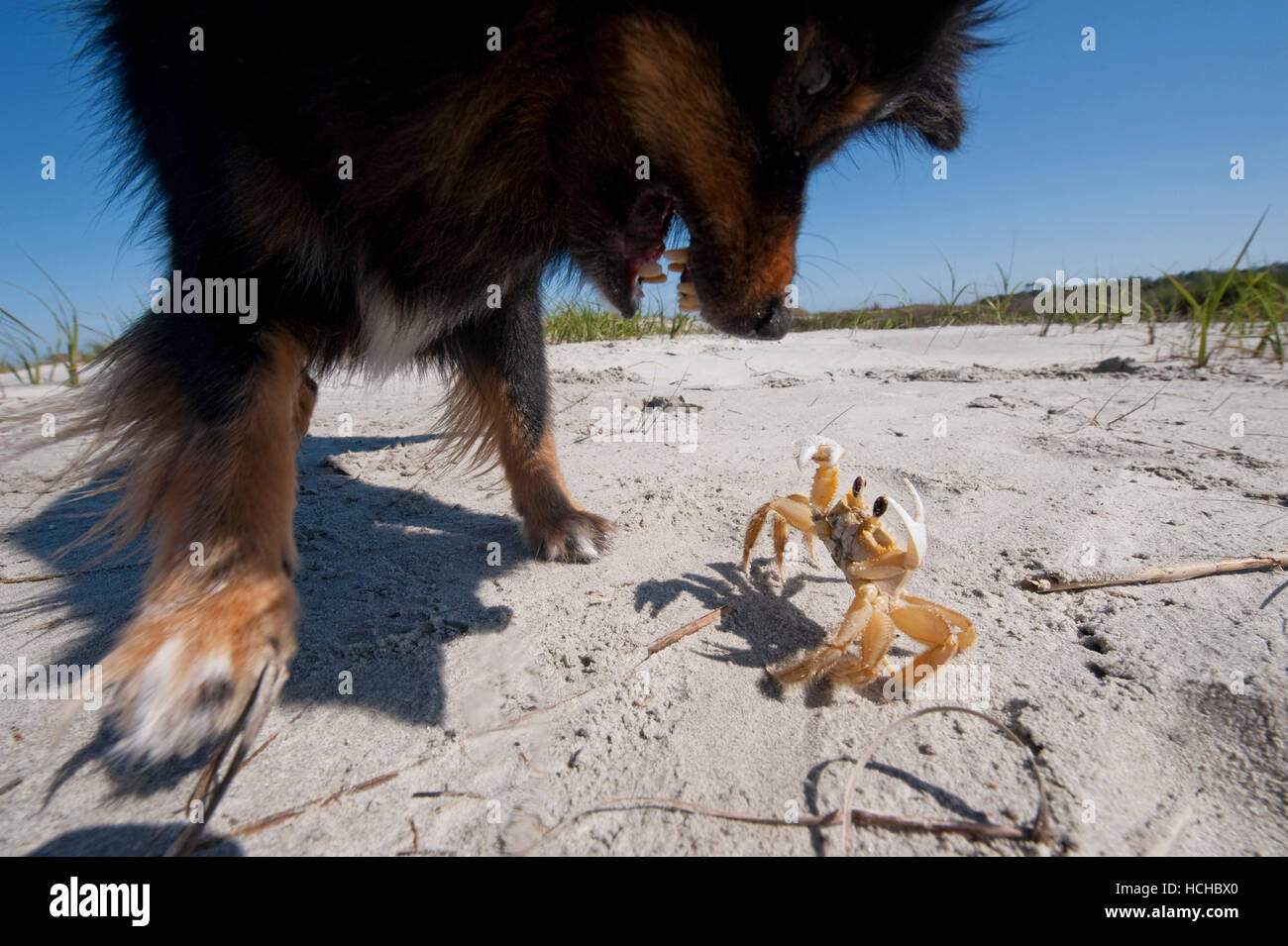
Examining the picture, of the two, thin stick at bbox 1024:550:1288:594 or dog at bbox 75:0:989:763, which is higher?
dog at bbox 75:0:989:763

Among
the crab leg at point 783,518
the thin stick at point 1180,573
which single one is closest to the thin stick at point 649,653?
the crab leg at point 783,518

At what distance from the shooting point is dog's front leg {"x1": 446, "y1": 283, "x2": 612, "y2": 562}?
8.28ft

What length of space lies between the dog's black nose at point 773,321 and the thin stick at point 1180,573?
3.29 ft

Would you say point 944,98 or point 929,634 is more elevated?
point 944,98

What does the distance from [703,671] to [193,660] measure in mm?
1103

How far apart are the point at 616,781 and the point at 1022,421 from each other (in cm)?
332

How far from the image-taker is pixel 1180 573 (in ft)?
6.09

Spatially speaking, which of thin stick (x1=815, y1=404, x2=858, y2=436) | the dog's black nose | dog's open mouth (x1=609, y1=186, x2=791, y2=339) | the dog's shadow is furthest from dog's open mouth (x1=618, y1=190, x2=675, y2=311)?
thin stick (x1=815, y1=404, x2=858, y2=436)

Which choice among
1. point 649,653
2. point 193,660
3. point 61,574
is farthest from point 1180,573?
point 61,574

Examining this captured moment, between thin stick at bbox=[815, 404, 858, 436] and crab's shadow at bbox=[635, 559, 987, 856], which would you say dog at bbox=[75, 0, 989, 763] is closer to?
crab's shadow at bbox=[635, 559, 987, 856]

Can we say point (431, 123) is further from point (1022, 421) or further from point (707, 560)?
point (1022, 421)

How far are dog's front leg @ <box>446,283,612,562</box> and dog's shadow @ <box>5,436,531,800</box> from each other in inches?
6.8

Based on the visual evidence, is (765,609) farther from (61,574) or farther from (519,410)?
(61,574)

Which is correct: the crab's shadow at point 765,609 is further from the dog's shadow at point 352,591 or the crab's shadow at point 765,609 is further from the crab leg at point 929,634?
the dog's shadow at point 352,591
